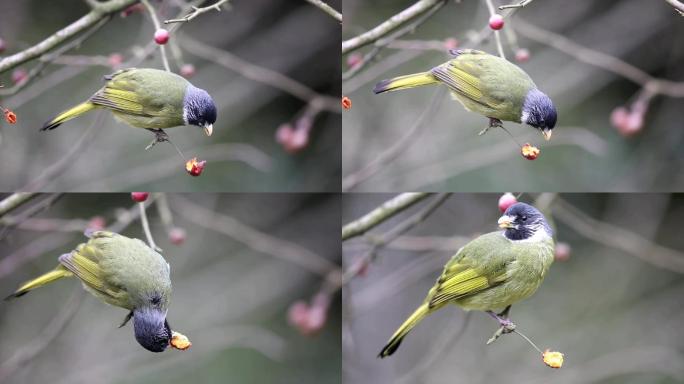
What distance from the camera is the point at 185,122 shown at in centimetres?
358

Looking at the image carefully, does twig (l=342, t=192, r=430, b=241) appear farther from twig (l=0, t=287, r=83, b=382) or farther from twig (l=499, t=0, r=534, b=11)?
twig (l=0, t=287, r=83, b=382)

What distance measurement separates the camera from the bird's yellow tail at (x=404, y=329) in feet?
11.8

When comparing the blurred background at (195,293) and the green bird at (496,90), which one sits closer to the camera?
the green bird at (496,90)

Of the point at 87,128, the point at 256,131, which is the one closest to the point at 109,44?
the point at 87,128

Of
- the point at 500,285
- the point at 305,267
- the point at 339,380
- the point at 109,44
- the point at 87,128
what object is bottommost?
the point at 339,380

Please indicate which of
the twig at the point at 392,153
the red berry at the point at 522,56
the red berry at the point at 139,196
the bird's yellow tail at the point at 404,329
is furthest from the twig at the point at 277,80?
the bird's yellow tail at the point at 404,329

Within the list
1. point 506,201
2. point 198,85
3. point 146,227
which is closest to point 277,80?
point 198,85

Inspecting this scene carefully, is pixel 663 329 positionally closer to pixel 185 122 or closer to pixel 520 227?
pixel 520 227

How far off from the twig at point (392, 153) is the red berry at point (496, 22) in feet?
1.06

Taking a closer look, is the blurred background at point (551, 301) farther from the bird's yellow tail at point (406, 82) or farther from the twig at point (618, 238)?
the bird's yellow tail at point (406, 82)

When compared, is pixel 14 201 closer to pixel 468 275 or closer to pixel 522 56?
pixel 468 275

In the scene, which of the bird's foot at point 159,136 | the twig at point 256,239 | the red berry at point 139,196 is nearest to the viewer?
the bird's foot at point 159,136

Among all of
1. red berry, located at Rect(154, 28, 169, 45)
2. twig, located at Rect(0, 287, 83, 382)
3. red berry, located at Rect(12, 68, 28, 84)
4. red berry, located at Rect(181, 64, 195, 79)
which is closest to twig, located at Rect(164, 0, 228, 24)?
red berry, located at Rect(154, 28, 169, 45)

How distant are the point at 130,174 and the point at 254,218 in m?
0.50
